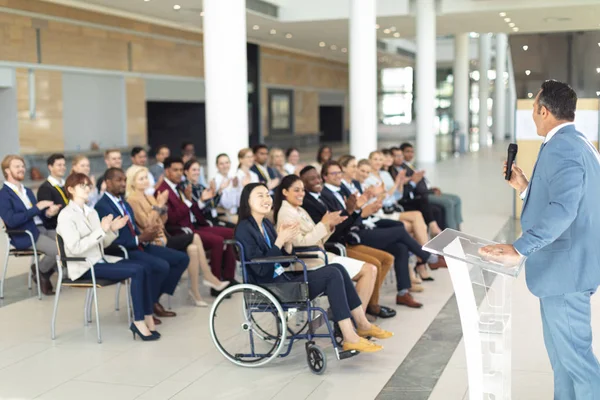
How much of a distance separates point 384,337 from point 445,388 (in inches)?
30.7

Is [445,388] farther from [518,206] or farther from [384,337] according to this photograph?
[518,206]

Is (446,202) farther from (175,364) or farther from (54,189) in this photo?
(175,364)

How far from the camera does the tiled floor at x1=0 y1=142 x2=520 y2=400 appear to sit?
4711 millimetres

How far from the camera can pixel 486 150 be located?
3306 centimetres

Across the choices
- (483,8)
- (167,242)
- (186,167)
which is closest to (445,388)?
(167,242)

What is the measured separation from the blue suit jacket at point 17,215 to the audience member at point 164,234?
992 millimetres

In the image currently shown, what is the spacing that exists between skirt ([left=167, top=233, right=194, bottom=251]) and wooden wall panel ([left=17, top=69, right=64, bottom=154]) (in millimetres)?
11915

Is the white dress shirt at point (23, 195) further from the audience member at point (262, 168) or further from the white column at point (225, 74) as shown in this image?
the white column at point (225, 74)

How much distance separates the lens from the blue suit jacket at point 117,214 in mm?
6203

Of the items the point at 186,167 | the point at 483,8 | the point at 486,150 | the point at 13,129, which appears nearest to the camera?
the point at 186,167

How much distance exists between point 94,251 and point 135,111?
1621 cm

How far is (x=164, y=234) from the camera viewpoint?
6980 mm

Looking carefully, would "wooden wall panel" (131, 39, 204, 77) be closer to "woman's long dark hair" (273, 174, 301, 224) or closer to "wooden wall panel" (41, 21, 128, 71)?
"wooden wall panel" (41, 21, 128, 71)

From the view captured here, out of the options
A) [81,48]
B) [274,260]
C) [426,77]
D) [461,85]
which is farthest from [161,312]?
[461,85]
